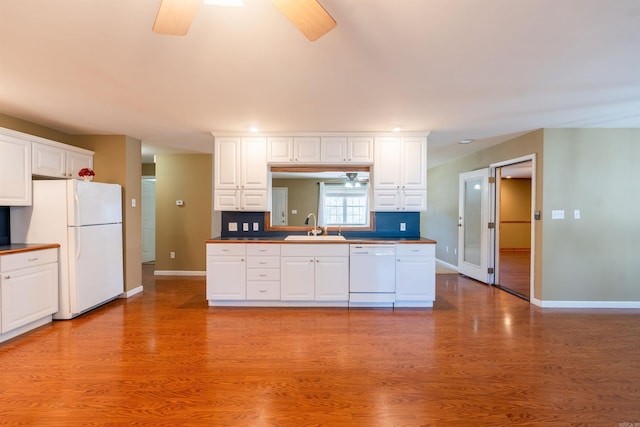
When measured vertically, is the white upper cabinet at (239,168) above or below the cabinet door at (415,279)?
above

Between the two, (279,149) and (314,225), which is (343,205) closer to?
(314,225)

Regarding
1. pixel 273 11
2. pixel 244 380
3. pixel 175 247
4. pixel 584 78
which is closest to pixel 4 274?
pixel 244 380

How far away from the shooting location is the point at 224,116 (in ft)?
10.7

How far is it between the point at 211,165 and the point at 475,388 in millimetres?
5016

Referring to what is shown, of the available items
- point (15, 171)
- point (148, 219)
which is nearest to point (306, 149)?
point (15, 171)

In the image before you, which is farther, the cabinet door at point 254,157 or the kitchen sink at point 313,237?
the cabinet door at point 254,157

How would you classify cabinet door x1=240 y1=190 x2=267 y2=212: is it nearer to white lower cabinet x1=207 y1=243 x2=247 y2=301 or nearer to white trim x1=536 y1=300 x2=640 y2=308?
white lower cabinet x1=207 y1=243 x2=247 y2=301

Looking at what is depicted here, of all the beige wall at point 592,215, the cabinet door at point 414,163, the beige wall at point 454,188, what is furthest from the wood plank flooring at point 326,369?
the cabinet door at point 414,163

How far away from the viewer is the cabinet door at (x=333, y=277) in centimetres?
368

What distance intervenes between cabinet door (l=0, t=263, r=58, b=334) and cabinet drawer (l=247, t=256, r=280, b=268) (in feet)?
6.63

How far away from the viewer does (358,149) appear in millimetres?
3936

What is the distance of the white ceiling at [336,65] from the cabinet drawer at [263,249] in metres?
1.49

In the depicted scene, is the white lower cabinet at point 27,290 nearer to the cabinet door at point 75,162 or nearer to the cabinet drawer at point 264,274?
the cabinet door at point 75,162

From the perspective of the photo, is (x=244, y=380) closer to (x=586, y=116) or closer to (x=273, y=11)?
(x=273, y=11)
